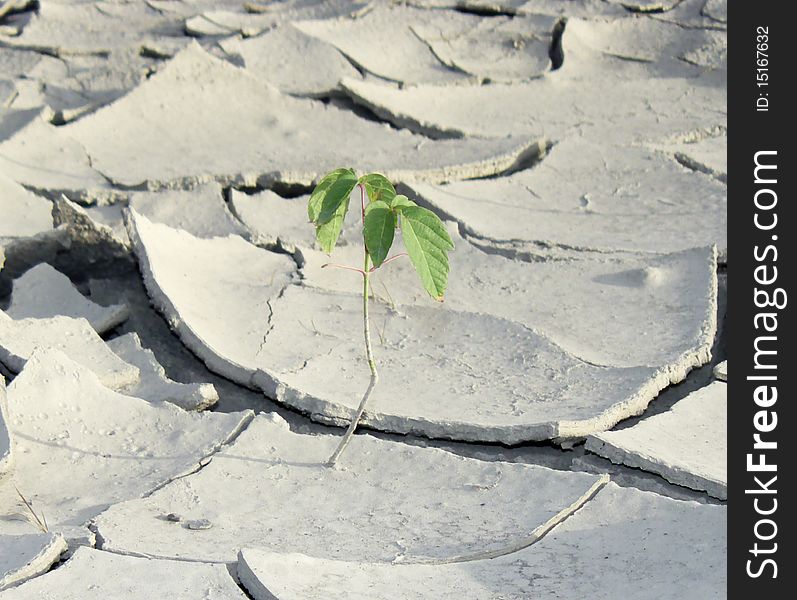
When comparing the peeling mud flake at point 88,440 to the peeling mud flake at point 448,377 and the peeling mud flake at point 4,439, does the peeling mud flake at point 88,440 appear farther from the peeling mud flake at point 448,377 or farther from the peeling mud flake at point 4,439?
the peeling mud flake at point 448,377

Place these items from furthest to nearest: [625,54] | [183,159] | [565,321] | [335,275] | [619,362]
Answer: [625,54] → [183,159] → [335,275] → [565,321] → [619,362]

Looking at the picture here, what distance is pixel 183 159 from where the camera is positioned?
353 centimetres

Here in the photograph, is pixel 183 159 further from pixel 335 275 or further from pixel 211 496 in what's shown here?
pixel 211 496

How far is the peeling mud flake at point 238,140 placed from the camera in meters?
3.44

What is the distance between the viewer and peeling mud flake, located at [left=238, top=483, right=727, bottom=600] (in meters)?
1.68

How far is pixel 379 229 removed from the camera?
1.96 m

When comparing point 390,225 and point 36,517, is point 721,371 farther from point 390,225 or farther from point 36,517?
point 36,517

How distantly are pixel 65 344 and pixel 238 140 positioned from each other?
139cm

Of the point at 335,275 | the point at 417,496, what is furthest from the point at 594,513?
the point at 335,275

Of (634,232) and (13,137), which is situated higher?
(13,137)

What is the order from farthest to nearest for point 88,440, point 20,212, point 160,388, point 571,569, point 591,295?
1. point 20,212
2. point 591,295
3. point 160,388
4. point 88,440
5. point 571,569

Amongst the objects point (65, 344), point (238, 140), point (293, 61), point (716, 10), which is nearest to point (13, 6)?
point (293, 61)

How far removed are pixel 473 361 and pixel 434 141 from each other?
1375 mm

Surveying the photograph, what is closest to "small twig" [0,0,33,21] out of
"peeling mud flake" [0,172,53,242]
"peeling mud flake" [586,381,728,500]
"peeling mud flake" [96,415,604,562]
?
"peeling mud flake" [0,172,53,242]
